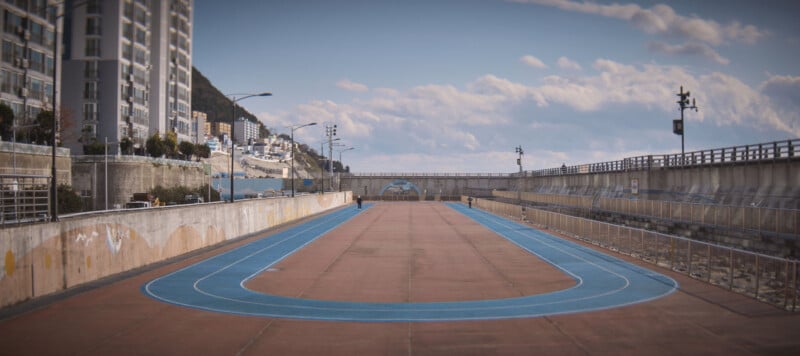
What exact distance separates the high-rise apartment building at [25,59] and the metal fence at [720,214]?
4756 cm

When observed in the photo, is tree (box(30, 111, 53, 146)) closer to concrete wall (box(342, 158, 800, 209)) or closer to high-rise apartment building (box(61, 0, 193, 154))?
high-rise apartment building (box(61, 0, 193, 154))

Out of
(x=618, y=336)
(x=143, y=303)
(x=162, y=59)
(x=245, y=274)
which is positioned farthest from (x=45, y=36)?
(x=618, y=336)

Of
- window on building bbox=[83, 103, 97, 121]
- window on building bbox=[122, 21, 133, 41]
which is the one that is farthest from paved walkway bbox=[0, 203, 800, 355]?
window on building bbox=[122, 21, 133, 41]

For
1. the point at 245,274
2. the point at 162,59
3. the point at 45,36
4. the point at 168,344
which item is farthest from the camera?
the point at 162,59

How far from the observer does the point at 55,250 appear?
17.5m

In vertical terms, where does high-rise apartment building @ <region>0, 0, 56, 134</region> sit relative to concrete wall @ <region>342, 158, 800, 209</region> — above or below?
above

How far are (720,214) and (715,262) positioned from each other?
14317 mm

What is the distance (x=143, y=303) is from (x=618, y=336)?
11428mm

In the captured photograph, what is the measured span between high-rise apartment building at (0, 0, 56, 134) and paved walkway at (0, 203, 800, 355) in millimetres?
42457

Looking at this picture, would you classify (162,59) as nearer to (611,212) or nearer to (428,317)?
(611,212)

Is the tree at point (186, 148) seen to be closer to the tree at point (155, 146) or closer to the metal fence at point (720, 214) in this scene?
the tree at point (155, 146)

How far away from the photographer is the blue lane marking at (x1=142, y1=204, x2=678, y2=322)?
1523cm

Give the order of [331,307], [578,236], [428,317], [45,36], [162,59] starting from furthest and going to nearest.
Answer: [162,59] → [45,36] → [578,236] → [331,307] → [428,317]

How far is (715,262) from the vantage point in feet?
63.0
